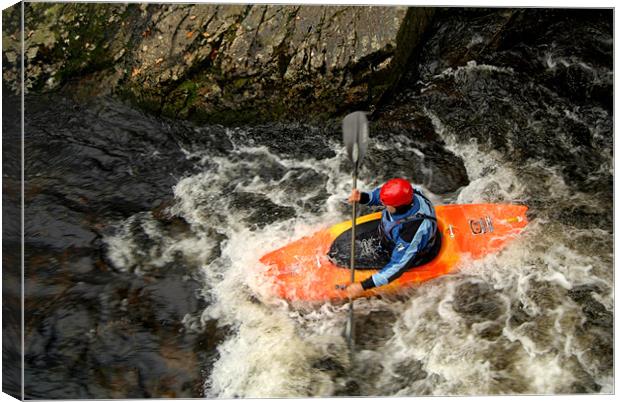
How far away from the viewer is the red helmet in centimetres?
326

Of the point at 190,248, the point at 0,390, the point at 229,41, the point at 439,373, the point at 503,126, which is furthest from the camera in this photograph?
the point at 503,126

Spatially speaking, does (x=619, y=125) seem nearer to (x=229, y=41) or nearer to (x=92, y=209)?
(x=229, y=41)

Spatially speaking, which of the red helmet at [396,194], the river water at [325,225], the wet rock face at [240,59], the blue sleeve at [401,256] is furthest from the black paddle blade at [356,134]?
the wet rock face at [240,59]

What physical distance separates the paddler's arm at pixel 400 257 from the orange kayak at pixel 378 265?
27cm

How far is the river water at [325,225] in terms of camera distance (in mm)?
3344

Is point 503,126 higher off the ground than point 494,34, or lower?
lower

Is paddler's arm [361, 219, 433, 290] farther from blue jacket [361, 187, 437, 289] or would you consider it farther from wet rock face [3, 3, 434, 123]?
wet rock face [3, 3, 434, 123]

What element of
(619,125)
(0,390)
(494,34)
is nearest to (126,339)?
(0,390)

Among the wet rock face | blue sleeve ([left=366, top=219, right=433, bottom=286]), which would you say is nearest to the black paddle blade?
blue sleeve ([left=366, top=219, right=433, bottom=286])

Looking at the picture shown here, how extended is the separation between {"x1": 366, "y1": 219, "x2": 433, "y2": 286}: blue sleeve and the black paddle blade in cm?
57

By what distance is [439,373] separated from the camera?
3.31 m

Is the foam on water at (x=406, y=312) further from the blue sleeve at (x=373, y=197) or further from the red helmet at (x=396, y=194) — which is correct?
the red helmet at (x=396, y=194)

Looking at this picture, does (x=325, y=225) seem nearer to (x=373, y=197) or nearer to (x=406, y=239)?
(x=373, y=197)

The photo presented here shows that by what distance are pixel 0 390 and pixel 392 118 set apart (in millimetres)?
3396
